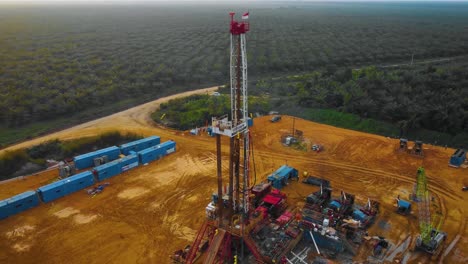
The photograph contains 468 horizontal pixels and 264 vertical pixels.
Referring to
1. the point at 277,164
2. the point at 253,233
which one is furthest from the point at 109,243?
the point at 277,164

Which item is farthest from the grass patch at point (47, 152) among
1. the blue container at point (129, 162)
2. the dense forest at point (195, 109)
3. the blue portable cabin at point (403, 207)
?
the blue portable cabin at point (403, 207)

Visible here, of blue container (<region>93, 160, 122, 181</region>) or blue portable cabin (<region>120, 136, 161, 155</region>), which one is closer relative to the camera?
blue container (<region>93, 160, 122, 181</region>)

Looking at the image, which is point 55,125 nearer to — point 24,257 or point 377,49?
point 24,257

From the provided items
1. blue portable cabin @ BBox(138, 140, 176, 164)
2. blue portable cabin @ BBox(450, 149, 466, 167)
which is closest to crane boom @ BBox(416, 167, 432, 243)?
blue portable cabin @ BBox(450, 149, 466, 167)

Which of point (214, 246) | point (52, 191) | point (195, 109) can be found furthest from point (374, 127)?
point (52, 191)

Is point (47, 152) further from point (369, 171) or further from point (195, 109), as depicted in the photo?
point (369, 171)

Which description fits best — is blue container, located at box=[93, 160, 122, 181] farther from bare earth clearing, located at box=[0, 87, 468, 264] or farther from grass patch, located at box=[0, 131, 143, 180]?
grass patch, located at box=[0, 131, 143, 180]
